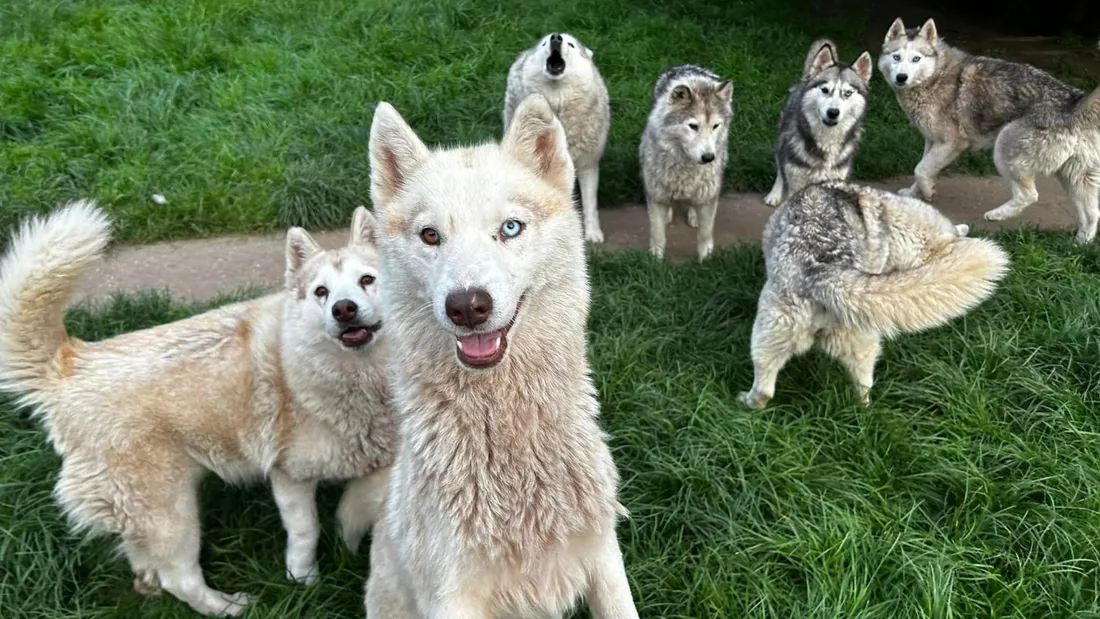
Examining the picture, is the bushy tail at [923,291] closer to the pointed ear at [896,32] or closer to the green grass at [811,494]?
the green grass at [811,494]

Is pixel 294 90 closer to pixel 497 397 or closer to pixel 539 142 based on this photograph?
pixel 539 142

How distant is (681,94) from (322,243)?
2.67 meters

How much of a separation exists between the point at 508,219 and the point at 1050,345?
3.21 meters

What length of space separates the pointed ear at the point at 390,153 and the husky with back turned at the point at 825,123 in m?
3.53

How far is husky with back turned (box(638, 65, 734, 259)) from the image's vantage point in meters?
4.67

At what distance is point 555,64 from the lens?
521cm

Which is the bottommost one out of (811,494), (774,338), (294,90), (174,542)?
Answer: (811,494)

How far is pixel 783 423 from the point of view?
10.8 feet

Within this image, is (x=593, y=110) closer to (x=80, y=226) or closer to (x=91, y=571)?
(x=80, y=226)

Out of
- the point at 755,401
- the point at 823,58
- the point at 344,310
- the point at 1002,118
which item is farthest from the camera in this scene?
the point at 1002,118

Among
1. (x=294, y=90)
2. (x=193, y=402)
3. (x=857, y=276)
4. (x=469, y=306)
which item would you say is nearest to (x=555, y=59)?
(x=294, y=90)

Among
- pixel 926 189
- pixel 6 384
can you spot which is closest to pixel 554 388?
pixel 6 384

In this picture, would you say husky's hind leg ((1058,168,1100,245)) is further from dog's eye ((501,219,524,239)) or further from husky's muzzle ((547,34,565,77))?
dog's eye ((501,219,524,239))

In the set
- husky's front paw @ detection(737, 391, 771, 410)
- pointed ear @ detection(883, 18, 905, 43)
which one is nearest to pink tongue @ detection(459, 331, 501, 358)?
husky's front paw @ detection(737, 391, 771, 410)
